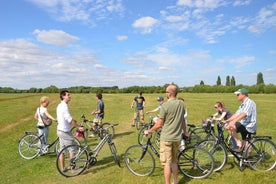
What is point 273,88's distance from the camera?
246ft

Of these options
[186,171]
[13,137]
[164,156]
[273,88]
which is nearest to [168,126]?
[164,156]

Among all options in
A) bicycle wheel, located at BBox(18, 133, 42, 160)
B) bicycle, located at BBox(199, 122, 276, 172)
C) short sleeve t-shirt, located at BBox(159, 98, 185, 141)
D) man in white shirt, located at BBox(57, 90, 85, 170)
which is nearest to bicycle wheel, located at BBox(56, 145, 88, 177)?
man in white shirt, located at BBox(57, 90, 85, 170)

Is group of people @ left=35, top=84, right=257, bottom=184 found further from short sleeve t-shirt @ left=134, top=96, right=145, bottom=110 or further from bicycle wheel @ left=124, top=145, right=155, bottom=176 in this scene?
short sleeve t-shirt @ left=134, top=96, right=145, bottom=110

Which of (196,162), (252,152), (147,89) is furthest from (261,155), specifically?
(147,89)

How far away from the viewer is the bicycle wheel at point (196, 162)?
23.1ft

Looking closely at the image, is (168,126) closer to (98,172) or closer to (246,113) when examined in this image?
(246,113)

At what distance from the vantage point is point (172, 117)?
5.90 m

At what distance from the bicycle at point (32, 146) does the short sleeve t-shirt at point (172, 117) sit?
5.30m

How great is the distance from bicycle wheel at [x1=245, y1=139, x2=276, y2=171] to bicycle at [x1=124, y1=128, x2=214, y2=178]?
4.41 feet

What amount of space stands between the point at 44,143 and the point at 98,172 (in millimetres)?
2994

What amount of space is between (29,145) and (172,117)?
21.8ft

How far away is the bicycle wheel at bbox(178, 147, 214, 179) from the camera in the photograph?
7.05m

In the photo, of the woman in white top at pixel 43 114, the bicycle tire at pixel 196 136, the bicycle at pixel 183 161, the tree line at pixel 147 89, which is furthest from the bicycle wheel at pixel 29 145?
the tree line at pixel 147 89

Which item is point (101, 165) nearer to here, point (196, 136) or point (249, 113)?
point (196, 136)
